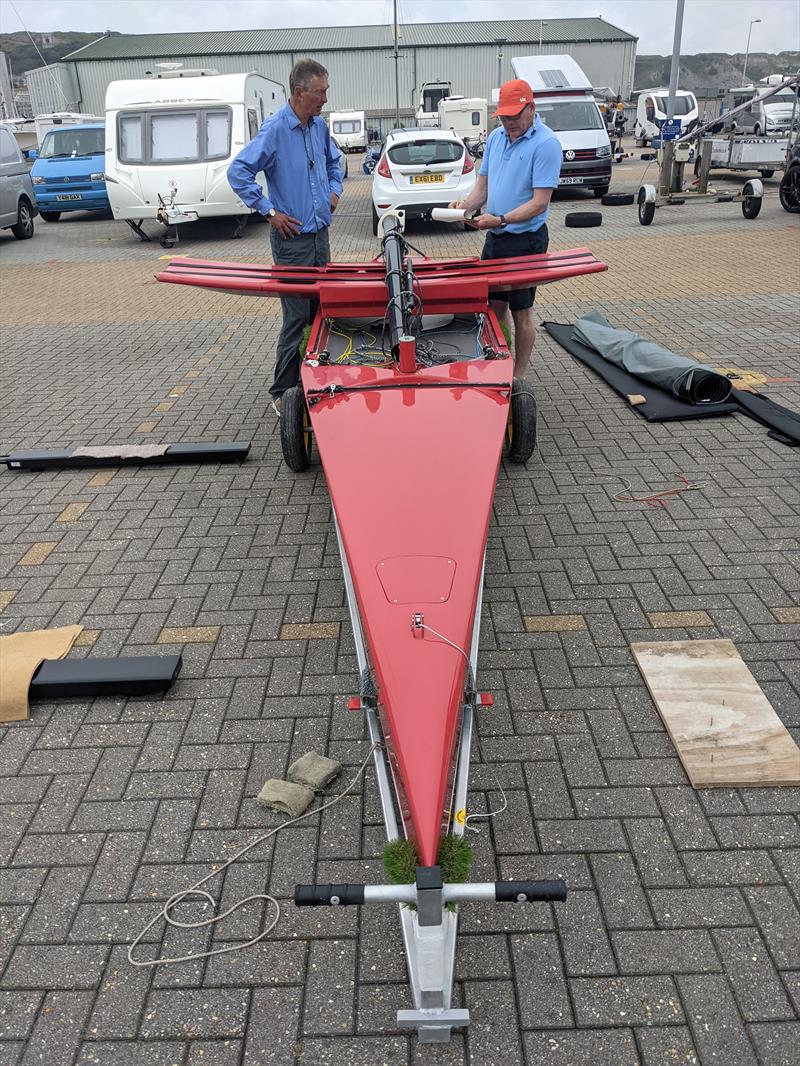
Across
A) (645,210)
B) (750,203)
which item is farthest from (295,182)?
(750,203)

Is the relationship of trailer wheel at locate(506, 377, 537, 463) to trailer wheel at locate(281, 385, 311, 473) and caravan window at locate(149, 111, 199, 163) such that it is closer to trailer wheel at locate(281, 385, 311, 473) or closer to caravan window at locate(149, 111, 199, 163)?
trailer wheel at locate(281, 385, 311, 473)

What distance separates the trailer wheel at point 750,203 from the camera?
13.7 meters

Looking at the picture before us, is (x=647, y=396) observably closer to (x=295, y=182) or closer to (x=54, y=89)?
(x=295, y=182)

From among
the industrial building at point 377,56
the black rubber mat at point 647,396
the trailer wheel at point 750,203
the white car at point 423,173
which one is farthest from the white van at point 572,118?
the industrial building at point 377,56

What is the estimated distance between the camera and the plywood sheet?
2.79 meters

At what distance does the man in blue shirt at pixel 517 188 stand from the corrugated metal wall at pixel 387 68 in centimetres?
5964

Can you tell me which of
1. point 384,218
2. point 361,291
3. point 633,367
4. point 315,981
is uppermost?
point 384,218

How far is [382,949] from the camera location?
2.27 metres

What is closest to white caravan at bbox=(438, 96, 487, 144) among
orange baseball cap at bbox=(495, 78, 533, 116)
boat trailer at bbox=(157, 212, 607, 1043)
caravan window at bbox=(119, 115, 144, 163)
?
caravan window at bbox=(119, 115, 144, 163)

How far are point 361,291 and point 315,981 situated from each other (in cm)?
376

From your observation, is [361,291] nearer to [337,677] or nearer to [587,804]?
[337,677]

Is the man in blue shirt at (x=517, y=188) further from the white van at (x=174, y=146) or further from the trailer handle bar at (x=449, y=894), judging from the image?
the white van at (x=174, y=146)

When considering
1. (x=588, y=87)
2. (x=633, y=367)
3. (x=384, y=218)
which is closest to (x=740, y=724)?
(x=384, y=218)

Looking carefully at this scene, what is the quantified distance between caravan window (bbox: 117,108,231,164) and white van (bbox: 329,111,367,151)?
24.2 meters
